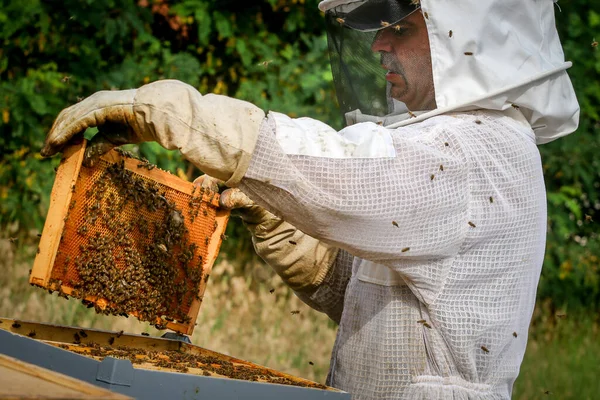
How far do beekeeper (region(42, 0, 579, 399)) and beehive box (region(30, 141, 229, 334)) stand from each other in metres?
0.18

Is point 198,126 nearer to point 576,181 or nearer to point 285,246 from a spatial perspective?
point 285,246

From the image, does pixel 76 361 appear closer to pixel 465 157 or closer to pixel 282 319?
pixel 465 157

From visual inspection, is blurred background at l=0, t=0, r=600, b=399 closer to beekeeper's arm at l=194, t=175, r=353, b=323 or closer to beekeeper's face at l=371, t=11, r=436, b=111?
beekeeper's arm at l=194, t=175, r=353, b=323

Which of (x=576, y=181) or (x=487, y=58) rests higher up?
(x=576, y=181)

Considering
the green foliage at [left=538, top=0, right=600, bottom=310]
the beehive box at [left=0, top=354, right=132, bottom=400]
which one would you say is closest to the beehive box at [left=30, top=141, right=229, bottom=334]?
the beehive box at [left=0, top=354, right=132, bottom=400]

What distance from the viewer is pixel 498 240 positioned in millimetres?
2707

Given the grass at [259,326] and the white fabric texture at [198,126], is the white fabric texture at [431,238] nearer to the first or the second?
the white fabric texture at [198,126]

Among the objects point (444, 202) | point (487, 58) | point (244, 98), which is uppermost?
point (244, 98)

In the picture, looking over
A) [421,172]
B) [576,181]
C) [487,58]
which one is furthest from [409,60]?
[576,181]

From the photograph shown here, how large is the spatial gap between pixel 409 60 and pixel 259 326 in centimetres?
419

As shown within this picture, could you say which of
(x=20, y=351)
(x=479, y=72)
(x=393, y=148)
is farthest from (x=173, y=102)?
(x=479, y=72)

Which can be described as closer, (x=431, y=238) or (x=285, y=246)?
(x=431, y=238)

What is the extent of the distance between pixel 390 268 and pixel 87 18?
477cm

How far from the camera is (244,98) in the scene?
7969 millimetres
